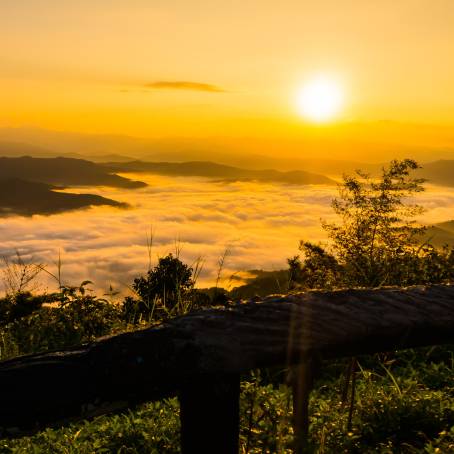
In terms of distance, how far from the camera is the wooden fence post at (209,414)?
207 cm

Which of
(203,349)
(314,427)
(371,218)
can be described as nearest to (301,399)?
(314,427)

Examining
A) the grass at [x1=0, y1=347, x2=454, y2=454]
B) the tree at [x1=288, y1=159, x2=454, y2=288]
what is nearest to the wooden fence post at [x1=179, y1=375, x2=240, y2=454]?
the grass at [x1=0, y1=347, x2=454, y2=454]

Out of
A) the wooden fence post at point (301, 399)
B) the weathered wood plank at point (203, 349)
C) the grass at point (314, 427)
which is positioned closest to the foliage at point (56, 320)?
the grass at point (314, 427)

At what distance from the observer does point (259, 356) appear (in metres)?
2.16

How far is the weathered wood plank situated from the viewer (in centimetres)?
188

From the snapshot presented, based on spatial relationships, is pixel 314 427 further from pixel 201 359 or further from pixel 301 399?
pixel 201 359

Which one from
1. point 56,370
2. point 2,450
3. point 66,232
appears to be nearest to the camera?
point 56,370

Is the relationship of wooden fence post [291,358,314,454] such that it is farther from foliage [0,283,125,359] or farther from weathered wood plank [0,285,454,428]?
foliage [0,283,125,359]

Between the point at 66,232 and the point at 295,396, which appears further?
the point at 66,232

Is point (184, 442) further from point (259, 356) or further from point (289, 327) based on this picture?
point (289, 327)

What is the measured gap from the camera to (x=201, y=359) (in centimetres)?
203

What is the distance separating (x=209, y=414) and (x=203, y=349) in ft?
0.80

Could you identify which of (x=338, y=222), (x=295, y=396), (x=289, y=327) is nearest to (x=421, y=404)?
(x=295, y=396)

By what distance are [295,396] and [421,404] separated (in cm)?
153
